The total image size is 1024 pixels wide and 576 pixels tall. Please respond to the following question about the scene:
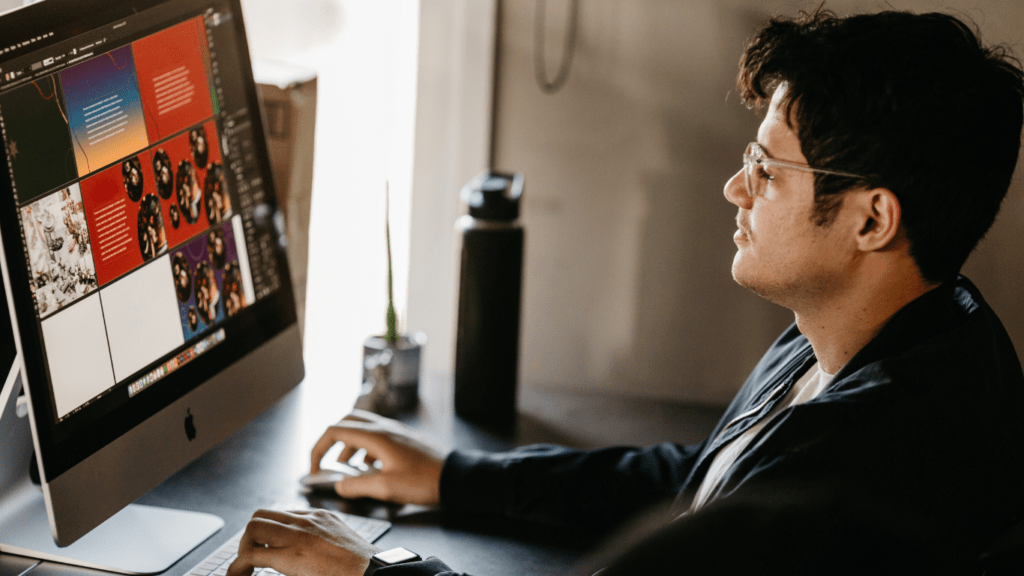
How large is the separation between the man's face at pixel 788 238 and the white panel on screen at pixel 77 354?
28.2 inches

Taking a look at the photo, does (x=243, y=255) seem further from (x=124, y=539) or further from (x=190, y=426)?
(x=124, y=539)

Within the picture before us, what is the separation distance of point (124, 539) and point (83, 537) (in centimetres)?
5

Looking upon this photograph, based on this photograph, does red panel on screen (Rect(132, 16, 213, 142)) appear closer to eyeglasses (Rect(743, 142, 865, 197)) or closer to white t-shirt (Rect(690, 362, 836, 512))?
eyeglasses (Rect(743, 142, 865, 197))

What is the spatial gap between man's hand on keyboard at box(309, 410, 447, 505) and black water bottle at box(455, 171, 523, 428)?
223mm

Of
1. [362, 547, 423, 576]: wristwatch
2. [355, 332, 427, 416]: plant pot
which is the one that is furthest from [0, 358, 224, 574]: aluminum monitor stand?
[355, 332, 427, 416]: plant pot

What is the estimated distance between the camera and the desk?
1.04 meters

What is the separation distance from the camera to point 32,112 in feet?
2.76

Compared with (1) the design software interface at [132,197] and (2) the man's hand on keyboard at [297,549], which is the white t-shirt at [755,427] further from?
(1) the design software interface at [132,197]

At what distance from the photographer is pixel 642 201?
1.84 metres

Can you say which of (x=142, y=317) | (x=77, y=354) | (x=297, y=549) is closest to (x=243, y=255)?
(x=142, y=317)

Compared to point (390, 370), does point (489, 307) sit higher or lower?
higher

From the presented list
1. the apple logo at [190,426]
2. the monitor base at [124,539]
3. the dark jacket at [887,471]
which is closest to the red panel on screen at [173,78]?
the apple logo at [190,426]

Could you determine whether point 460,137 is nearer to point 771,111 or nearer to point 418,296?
point 418,296

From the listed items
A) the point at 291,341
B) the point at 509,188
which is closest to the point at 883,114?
the point at 509,188
